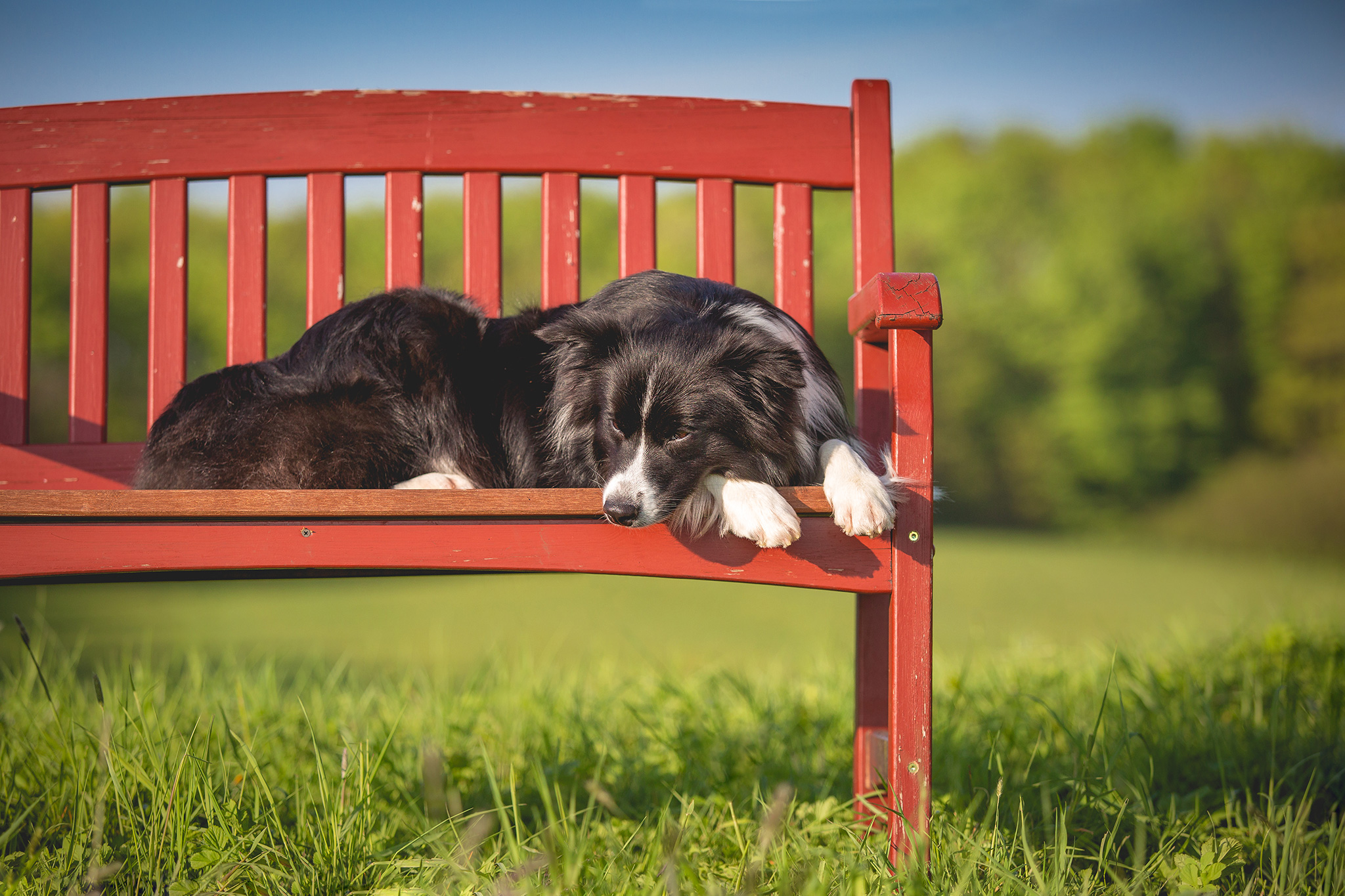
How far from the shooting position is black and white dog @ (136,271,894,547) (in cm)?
172

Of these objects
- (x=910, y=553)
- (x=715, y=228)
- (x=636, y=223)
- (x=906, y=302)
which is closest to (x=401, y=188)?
(x=636, y=223)

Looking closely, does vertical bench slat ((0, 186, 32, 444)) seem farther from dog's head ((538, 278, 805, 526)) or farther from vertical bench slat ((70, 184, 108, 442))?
dog's head ((538, 278, 805, 526))

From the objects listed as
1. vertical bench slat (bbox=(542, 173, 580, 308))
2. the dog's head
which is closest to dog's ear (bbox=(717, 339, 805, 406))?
the dog's head

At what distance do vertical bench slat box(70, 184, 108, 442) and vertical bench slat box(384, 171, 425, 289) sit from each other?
25.3 inches

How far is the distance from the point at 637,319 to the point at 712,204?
424mm

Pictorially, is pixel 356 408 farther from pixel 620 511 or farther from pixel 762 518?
pixel 762 518

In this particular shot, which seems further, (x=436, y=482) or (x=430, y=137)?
(x=430, y=137)

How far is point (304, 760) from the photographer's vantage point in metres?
2.16

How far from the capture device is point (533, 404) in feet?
6.62

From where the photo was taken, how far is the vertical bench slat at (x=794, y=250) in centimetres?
207

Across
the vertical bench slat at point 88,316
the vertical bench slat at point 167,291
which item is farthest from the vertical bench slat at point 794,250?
the vertical bench slat at point 88,316

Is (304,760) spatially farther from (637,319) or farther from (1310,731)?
(1310,731)

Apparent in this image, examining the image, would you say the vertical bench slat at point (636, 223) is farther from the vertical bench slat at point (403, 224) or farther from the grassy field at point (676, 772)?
the grassy field at point (676, 772)

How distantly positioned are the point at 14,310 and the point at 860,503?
1.94 m
